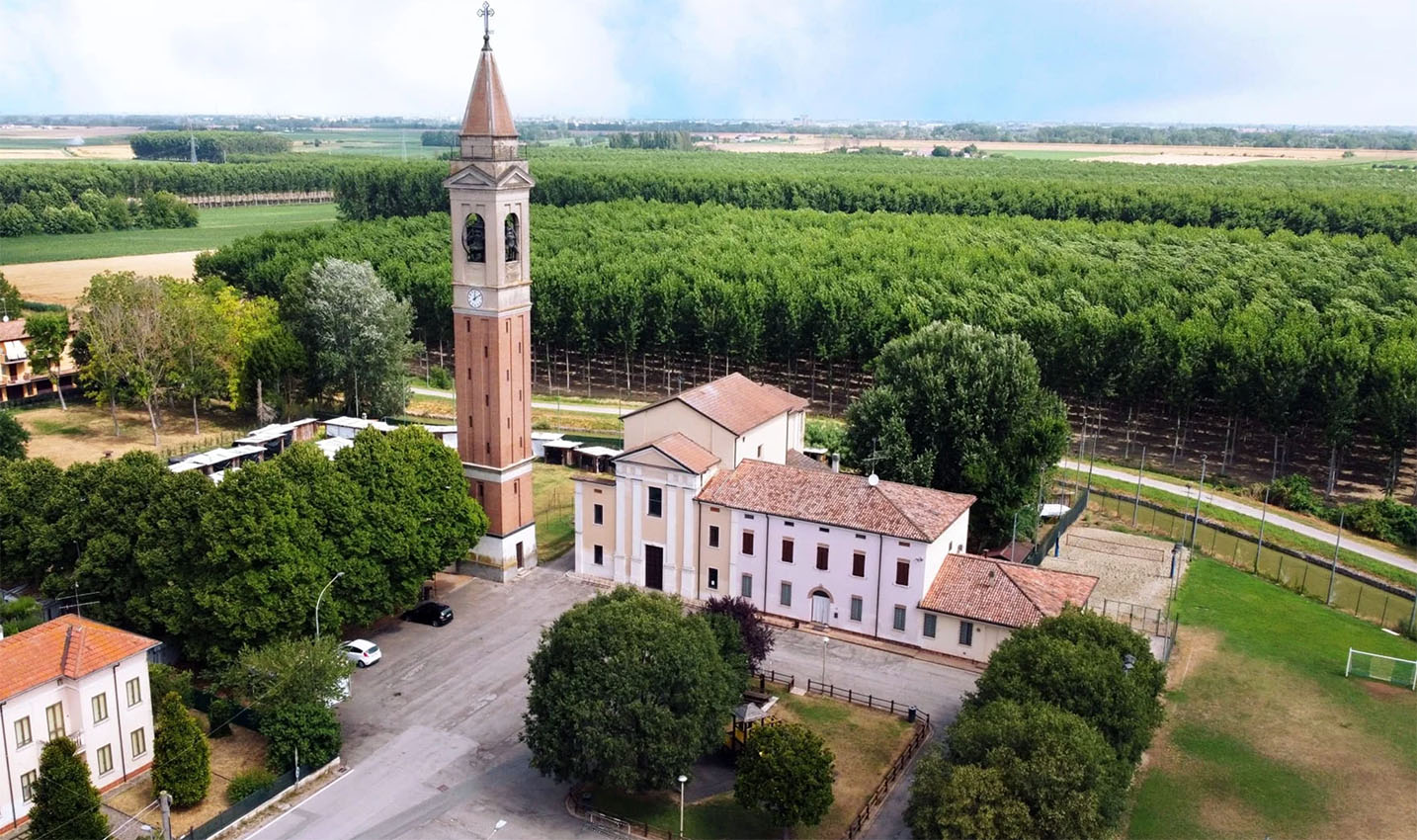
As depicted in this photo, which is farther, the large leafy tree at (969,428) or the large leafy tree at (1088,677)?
the large leafy tree at (969,428)

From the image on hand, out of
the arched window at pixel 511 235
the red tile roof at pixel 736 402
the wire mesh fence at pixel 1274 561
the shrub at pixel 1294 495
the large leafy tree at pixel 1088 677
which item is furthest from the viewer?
the shrub at pixel 1294 495

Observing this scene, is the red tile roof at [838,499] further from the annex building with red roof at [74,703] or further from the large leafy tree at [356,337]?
the large leafy tree at [356,337]

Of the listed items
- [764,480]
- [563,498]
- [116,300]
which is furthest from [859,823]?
[116,300]

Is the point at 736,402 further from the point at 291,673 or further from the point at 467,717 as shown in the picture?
the point at 291,673

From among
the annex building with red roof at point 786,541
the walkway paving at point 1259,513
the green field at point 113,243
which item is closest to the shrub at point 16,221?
the green field at point 113,243

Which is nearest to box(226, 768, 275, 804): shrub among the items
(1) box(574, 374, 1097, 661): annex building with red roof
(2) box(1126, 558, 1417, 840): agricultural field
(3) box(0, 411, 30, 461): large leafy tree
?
(1) box(574, 374, 1097, 661): annex building with red roof

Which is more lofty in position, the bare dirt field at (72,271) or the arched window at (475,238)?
the arched window at (475,238)

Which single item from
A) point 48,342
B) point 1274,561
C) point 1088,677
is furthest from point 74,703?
point 48,342
